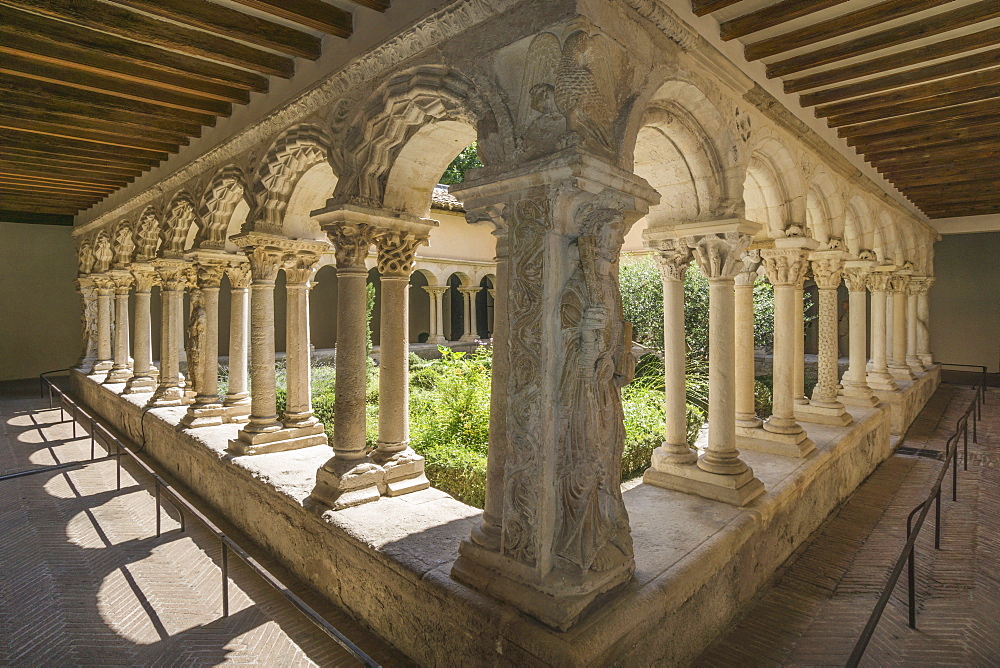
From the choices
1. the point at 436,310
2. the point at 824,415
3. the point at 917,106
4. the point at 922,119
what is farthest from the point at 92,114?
the point at 436,310

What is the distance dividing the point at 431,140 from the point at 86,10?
2201 mm

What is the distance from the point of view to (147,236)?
8055 mm

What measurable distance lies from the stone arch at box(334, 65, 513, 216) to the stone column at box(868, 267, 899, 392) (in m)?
7.46

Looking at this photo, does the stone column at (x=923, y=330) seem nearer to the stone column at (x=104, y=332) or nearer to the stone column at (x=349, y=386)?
the stone column at (x=349, y=386)

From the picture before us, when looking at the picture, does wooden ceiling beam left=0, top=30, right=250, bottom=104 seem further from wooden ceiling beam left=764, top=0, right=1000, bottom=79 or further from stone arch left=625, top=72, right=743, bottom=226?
wooden ceiling beam left=764, top=0, right=1000, bottom=79

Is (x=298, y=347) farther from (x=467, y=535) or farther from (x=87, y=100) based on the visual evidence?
(x=467, y=535)

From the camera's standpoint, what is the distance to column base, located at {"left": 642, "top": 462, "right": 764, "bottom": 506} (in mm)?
3990

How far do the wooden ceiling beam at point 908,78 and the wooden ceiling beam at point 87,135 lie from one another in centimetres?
657

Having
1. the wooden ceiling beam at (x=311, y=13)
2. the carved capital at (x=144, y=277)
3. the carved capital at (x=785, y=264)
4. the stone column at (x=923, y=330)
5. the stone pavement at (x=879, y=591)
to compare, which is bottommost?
the stone pavement at (x=879, y=591)

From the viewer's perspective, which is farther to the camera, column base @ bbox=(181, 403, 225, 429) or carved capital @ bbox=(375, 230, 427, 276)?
column base @ bbox=(181, 403, 225, 429)

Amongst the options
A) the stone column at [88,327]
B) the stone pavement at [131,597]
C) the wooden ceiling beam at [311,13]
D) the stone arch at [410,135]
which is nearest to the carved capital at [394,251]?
the stone arch at [410,135]

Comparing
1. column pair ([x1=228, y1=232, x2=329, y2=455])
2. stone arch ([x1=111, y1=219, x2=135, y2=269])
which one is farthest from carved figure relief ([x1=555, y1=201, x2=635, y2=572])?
stone arch ([x1=111, y1=219, x2=135, y2=269])

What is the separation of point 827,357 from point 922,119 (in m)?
2.67

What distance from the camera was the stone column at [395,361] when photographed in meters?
4.39
